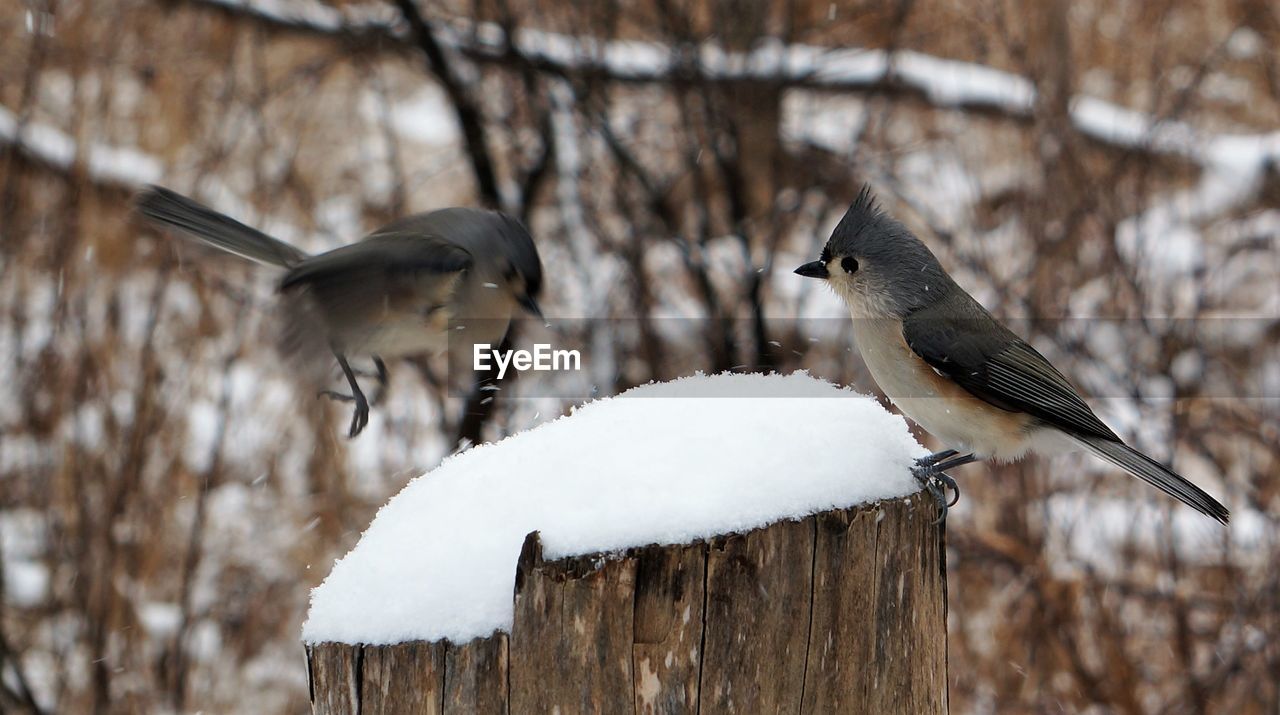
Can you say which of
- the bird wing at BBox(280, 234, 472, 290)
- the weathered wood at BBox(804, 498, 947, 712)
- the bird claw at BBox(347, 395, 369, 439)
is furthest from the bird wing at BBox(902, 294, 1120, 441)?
the bird claw at BBox(347, 395, 369, 439)

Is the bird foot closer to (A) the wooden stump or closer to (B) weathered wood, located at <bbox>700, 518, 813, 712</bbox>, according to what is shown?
(A) the wooden stump

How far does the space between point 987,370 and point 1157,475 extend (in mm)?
517

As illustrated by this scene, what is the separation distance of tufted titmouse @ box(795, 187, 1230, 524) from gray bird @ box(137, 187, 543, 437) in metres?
0.75

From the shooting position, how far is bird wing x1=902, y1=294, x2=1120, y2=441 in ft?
10.0

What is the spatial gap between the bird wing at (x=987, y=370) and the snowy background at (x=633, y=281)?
184cm

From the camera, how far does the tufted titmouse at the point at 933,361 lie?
121 inches

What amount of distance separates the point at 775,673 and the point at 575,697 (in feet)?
1.09

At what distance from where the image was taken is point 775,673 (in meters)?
1.99

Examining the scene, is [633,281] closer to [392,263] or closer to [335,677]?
[392,263]

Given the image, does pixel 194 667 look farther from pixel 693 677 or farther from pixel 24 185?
pixel 693 677

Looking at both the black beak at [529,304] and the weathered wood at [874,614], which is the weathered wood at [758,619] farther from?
the black beak at [529,304]

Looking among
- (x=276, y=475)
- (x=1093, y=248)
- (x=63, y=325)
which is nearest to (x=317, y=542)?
(x=276, y=475)

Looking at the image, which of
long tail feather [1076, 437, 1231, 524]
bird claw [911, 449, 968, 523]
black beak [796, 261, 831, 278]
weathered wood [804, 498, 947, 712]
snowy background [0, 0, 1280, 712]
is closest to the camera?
weathered wood [804, 498, 947, 712]

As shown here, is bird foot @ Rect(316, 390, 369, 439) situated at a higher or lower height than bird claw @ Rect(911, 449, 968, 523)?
higher
